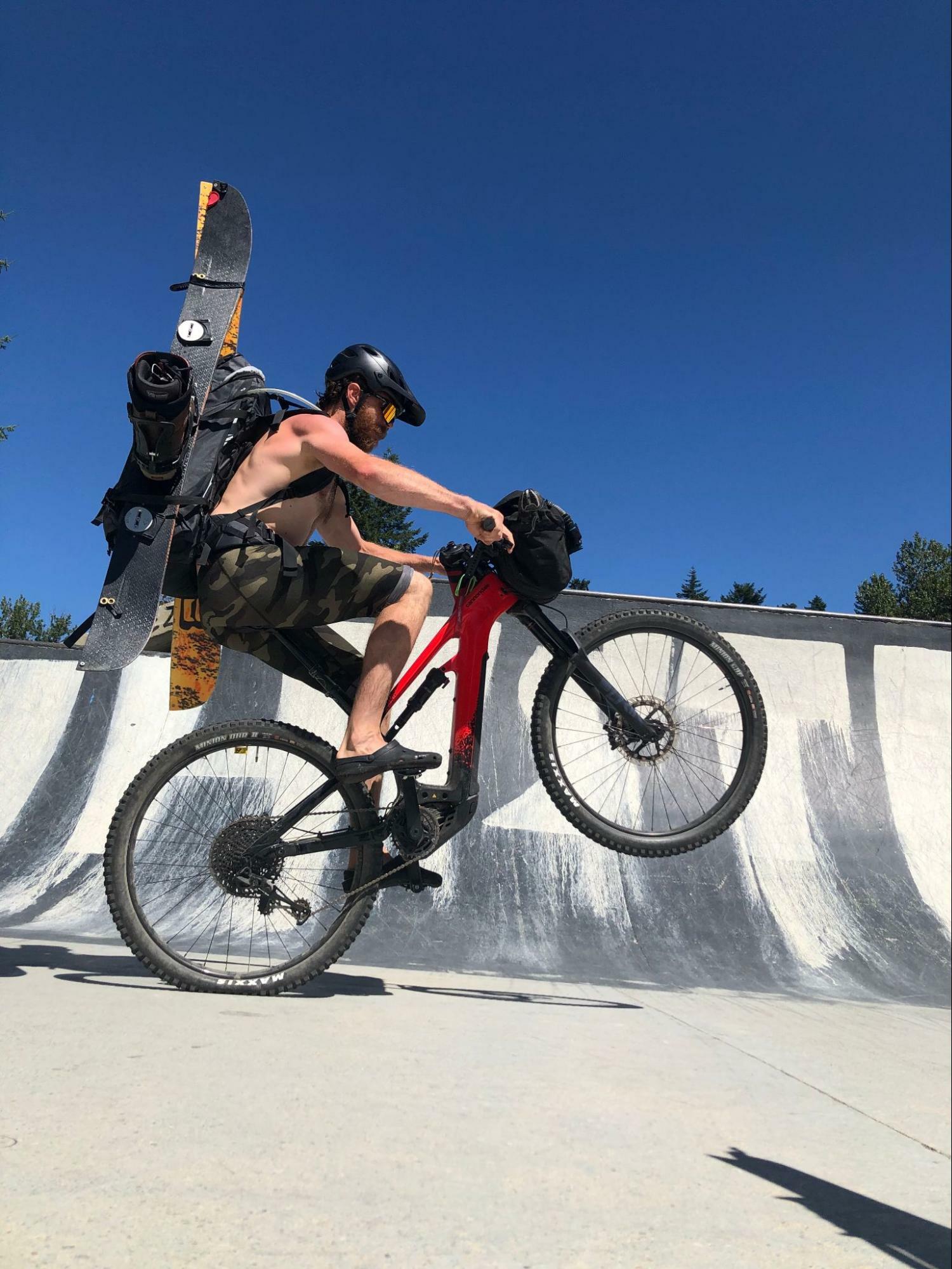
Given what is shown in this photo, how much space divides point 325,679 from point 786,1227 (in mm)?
4632

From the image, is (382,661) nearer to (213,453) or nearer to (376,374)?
(376,374)

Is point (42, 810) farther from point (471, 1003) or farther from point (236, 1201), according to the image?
point (236, 1201)

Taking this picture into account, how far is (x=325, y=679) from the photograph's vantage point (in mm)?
2598

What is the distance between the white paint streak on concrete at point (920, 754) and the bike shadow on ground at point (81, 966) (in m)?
6.87

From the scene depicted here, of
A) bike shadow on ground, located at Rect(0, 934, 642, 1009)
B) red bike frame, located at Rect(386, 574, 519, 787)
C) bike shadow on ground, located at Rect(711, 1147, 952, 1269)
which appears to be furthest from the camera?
bike shadow on ground, located at Rect(711, 1147, 952, 1269)

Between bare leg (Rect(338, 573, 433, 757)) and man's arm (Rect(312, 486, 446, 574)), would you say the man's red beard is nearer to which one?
man's arm (Rect(312, 486, 446, 574))


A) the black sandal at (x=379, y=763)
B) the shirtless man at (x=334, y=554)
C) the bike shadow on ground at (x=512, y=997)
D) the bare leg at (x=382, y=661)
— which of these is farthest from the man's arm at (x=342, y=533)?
the bike shadow on ground at (x=512, y=997)

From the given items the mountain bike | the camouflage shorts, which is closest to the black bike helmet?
the camouflage shorts

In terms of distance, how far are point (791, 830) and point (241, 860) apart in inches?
281

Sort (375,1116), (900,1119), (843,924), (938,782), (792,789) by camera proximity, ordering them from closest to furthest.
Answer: (375,1116) < (900,1119) < (843,924) < (792,789) < (938,782)

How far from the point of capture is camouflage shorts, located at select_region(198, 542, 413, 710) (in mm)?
1854

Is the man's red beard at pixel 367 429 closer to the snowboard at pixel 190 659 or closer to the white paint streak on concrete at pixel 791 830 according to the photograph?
the snowboard at pixel 190 659

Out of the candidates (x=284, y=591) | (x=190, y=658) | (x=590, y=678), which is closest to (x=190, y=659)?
(x=190, y=658)

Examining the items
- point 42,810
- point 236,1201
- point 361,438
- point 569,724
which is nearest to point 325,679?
point 361,438
